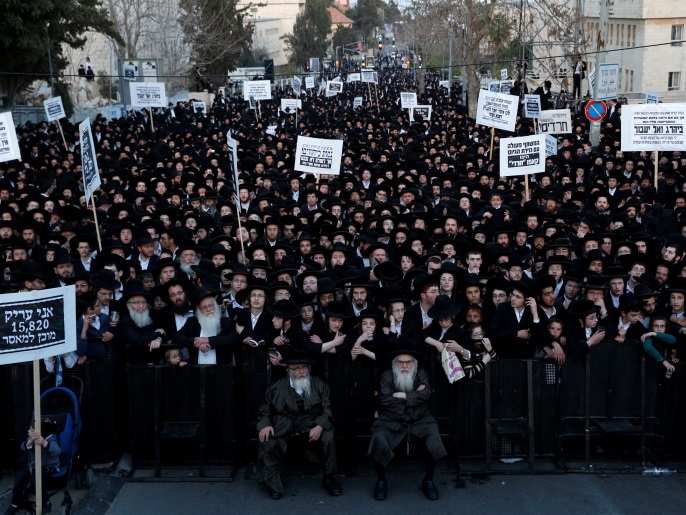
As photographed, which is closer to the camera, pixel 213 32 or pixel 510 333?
pixel 510 333

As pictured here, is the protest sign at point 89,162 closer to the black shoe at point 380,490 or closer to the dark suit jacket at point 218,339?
the dark suit jacket at point 218,339

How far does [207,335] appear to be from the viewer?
981 cm

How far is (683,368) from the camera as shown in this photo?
9391 mm

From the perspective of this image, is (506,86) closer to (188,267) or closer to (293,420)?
(188,267)

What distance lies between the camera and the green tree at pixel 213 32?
6525 centimetres

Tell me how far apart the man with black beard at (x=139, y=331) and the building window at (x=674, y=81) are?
53.3 meters

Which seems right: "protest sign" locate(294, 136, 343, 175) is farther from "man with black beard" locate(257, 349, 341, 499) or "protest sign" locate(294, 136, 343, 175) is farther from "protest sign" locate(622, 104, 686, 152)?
"man with black beard" locate(257, 349, 341, 499)

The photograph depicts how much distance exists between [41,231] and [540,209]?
828 cm

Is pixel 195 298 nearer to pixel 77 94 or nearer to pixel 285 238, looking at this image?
pixel 285 238

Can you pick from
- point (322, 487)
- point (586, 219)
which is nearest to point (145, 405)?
point (322, 487)

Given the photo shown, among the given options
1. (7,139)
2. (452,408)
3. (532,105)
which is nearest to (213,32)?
(532,105)

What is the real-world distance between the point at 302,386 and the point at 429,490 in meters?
1.55

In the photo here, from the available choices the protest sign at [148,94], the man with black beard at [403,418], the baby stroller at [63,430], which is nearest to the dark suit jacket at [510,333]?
the man with black beard at [403,418]

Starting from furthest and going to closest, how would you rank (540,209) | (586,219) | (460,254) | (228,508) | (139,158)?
(139,158)
(540,209)
(586,219)
(460,254)
(228,508)
